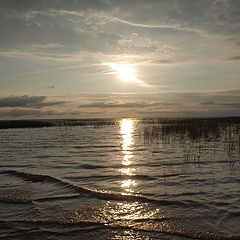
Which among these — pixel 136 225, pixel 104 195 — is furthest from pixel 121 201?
pixel 136 225

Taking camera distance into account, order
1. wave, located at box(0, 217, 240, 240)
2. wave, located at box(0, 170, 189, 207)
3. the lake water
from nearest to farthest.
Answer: wave, located at box(0, 217, 240, 240)
the lake water
wave, located at box(0, 170, 189, 207)

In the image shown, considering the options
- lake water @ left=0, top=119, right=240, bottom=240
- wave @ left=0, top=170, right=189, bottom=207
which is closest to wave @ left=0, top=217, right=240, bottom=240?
lake water @ left=0, top=119, right=240, bottom=240

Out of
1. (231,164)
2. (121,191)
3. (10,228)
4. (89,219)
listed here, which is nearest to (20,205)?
(10,228)

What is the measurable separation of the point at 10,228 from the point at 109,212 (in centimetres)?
254

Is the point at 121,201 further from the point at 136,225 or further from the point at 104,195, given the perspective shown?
the point at 136,225

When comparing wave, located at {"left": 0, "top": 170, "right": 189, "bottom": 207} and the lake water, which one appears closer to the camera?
the lake water

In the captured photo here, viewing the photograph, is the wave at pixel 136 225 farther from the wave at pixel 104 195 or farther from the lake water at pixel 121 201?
the wave at pixel 104 195

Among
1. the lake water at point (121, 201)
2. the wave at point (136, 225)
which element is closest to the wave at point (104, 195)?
the lake water at point (121, 201)

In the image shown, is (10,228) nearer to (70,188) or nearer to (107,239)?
(107,239)

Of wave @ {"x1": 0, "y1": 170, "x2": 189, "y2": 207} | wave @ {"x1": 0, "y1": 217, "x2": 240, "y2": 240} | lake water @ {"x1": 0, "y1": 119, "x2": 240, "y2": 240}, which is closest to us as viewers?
wave @ {"x1": 0, "y1": 217, "x2": 240, "y2": 240}

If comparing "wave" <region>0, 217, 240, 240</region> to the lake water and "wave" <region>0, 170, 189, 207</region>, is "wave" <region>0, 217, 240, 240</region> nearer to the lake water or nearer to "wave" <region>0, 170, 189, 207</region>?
the lake water

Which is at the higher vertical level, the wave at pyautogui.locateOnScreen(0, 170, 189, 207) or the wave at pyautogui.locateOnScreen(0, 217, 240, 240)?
the wave at pyautogui.locateOnScreen(0, 217, 240, 240)

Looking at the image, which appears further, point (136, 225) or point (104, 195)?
point (104, 195)

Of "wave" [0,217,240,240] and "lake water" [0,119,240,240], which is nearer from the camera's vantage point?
"wave" [0,217,240,240]
